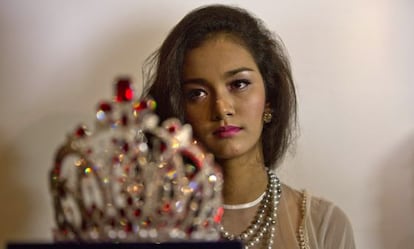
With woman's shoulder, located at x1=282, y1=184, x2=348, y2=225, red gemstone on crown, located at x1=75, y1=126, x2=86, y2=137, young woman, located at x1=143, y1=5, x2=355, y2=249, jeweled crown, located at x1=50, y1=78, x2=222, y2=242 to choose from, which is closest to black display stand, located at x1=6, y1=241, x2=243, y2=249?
jeweled crown, located at x1=50, y1=78, x2=222, y2=242

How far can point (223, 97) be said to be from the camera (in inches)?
29.8

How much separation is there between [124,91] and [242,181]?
0.30 meters

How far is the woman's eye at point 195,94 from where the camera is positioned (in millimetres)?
777

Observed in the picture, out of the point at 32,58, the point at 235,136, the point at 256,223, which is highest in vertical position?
the point at 32,58

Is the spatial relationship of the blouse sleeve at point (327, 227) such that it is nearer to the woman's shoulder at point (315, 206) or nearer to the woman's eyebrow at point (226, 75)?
the woman's shoulder at point (315, 206)

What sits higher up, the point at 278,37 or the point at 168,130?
the point at 278,37

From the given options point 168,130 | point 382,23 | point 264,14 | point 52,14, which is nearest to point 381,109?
point 382,23

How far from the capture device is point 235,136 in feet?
2.49

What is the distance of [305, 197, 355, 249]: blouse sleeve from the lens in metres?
0.84

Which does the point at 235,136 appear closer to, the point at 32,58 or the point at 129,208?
the point at 129,208

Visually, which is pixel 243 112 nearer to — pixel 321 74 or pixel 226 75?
pixel 226 75

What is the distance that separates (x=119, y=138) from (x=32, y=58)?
15.7 inches

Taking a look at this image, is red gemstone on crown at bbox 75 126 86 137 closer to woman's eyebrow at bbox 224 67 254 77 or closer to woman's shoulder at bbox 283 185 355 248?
woman's eyebrow at bbox 224 67 254 77

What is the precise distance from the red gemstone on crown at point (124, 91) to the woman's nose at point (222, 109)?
0.17m
